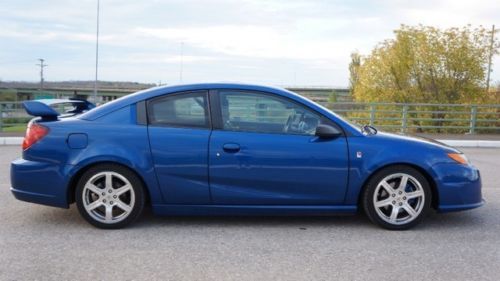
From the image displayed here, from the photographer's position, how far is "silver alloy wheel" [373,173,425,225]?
4.55 meters

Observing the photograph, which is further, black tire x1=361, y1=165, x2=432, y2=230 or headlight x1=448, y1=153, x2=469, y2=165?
headlight x1=448, y1=153, x2=469, y2=165

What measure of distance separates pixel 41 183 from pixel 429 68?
97.9ft

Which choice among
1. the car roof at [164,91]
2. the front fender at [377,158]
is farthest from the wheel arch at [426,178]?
the car roof at [164,91]

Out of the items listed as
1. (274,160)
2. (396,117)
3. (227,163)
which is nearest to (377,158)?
(274,160)

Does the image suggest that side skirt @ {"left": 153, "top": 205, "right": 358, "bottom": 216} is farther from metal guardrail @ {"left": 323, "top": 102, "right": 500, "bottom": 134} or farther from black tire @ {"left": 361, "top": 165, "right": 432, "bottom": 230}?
metal guardrail @ {"left": 323, "top": 102, "right": 500, "bottom": 134}

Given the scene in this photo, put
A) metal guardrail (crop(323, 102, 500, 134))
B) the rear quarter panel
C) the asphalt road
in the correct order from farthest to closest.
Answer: metal guardrail (crop(323, 102, 500, 134)), the rear quarter panel, the asphalt road

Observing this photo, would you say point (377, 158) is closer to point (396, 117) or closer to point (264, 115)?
point (264, 115)

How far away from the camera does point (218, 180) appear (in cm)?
450

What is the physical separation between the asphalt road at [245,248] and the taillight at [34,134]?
806 millimetres

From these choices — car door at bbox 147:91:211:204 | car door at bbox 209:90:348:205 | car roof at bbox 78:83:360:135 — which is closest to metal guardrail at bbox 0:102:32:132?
car roof at bbox 78:83:360:135

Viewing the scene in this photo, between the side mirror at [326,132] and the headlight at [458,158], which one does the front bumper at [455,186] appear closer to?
the headlight at [458,158]

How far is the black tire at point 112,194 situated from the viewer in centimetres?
448

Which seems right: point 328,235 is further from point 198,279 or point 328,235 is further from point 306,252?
point 198,279

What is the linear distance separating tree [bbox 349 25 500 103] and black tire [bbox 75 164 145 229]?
2858 cm
